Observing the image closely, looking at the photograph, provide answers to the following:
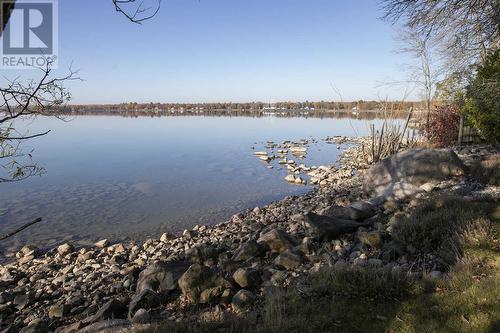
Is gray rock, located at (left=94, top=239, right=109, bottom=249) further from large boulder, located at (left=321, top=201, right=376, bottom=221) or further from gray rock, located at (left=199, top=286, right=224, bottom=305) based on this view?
large boulder, located at (left=321, top=201, right=376, bottom=221)

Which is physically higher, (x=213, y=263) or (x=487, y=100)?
(x=487, y=100)

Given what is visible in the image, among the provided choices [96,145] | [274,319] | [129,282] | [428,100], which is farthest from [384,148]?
[96,145]

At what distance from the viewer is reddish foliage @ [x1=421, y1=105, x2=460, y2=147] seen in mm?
17281

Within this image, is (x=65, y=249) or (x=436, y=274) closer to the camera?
(x=436, y=274)

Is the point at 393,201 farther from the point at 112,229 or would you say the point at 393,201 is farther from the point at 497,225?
the point at 112,229

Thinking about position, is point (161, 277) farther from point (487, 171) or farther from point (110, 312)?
point (487, 171)

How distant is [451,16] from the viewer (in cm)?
998

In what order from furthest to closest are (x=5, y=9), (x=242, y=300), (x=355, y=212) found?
(x=355, y=212) < (x=242, y=300) < (x=5, y=9)

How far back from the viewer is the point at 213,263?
6.79 m

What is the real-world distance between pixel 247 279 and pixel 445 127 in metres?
16.0

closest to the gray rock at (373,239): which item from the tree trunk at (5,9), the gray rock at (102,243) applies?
the tree trunk at (5,9)

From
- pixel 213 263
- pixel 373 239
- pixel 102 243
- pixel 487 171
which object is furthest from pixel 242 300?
pixel 487 171

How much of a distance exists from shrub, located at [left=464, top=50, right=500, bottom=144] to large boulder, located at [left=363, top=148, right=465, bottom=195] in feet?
8.55

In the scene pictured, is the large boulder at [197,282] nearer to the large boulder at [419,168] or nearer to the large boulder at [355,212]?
the large boulder at [355,212]
